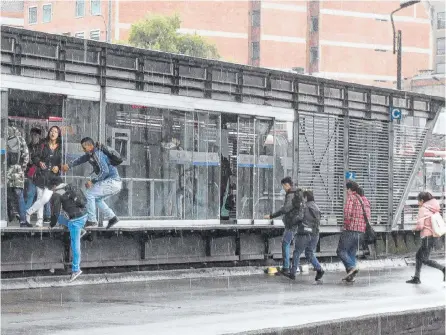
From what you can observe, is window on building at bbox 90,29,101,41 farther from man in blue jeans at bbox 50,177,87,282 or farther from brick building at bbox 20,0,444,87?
man in blue jeans at bbox 50,177,87,282

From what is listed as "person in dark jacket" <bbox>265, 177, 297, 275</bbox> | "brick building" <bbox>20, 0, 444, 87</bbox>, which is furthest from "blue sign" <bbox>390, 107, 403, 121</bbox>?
"brick building" <bbox>20, 0, 444, 87</bbox>

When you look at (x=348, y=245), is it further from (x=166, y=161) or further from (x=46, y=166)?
(x=46, y=166)

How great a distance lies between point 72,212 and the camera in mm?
17422

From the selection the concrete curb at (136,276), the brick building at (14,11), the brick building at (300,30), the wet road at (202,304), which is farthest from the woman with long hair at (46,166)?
the brick building at (14,11)

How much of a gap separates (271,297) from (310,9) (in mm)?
82211

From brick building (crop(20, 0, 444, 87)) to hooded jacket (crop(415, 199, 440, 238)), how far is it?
6911 centimetres

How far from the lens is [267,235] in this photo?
22.6m

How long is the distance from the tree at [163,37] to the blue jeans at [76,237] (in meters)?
59.2

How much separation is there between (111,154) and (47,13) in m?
74.1

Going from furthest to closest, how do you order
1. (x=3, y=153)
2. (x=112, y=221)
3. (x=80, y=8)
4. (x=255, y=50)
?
(x=255, y=50)
(x=80, y=8)
(x=112, y=221)
(x=3, y=153)

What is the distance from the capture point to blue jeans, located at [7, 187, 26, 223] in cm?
1781

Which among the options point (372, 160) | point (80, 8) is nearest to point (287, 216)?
point (372, 160)

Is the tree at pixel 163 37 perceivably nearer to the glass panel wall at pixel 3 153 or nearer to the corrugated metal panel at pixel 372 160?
the corrugated metal panel at pixel 372 160

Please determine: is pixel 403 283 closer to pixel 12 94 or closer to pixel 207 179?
pixel 207 179
